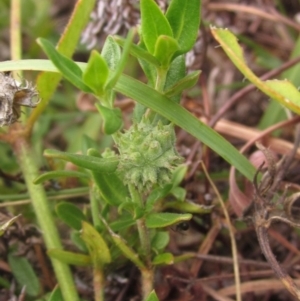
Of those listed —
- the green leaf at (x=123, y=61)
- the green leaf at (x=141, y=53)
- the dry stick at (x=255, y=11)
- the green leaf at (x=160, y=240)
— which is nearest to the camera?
the green leaf at (x=123, y=61)

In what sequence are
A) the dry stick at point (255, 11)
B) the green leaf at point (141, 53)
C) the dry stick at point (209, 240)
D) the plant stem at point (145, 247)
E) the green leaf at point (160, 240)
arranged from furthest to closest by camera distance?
the dry stick at point (255, 11), the dry stick at point (209, 240), the green leaf at point (160, 240), the plant stem at point (145, 247), the green leaf at point (141, 53)

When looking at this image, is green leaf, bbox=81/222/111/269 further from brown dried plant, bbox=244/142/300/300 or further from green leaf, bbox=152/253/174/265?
brown dried plant, bbox=244/142/300/300

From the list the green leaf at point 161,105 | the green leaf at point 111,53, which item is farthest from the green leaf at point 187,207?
the green leaf at point 111,53

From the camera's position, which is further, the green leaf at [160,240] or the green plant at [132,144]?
the green leaf at [160,240]

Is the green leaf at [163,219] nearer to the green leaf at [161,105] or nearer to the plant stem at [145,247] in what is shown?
the plant stem at [145,247]

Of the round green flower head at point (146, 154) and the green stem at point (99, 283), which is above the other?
the round green flower head at point (146, 154)

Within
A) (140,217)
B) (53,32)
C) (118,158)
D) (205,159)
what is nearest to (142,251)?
(140,217)

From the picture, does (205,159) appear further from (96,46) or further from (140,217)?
(96,46)
